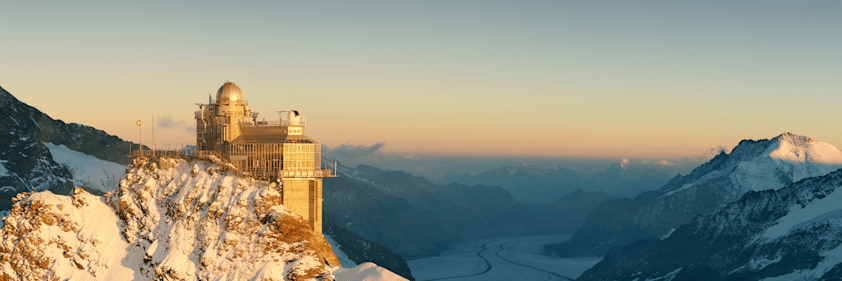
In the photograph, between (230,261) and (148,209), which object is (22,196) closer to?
(148,209)

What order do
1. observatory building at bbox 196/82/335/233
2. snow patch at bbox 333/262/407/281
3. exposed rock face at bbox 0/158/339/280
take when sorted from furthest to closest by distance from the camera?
observatory building at bbox 196/82/335/233 → exposed rock face at bbox 0/158/339/280 → snow patch at bbox 333/262/407/281

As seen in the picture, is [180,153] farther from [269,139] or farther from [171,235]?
[171,235]

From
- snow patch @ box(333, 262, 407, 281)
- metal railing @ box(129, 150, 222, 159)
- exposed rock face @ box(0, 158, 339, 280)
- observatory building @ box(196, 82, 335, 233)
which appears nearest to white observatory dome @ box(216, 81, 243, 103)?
observatory building @ box(196, 82, 335, 233)

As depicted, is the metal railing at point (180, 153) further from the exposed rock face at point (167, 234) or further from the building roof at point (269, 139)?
the building roof at point (269, 139)

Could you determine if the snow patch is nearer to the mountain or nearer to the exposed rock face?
the mountain

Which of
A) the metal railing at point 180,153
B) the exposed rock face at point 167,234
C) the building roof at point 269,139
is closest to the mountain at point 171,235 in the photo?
the exposed rock face at point 167,234

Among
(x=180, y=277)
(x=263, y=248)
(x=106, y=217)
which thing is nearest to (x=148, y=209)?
Result: (x=106, y=217)

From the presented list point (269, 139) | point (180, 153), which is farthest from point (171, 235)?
point (269, 139)
